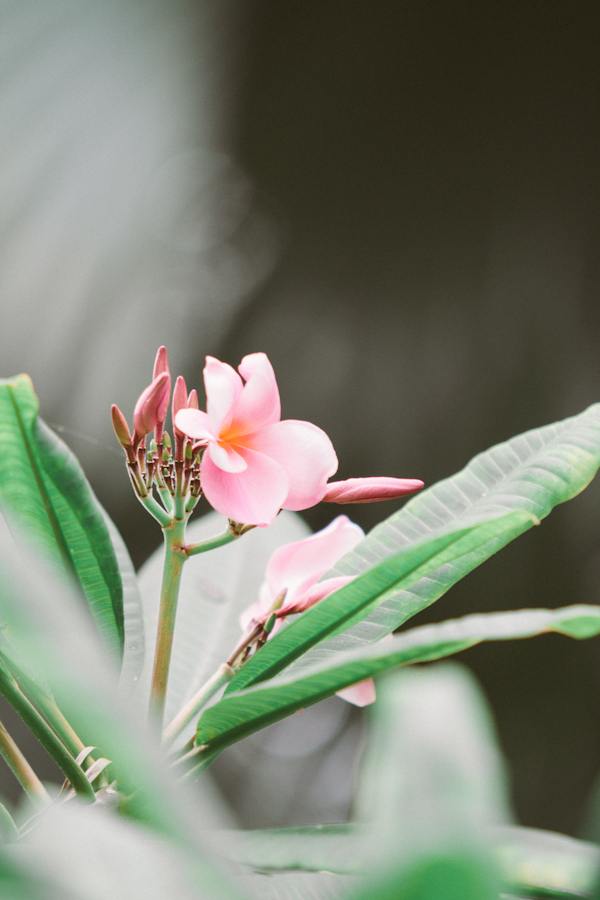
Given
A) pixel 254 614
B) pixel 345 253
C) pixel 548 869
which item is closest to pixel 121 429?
pixel 254 614

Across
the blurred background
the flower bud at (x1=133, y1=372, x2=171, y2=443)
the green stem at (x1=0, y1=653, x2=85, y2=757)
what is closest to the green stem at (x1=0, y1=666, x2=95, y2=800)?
the green stem at (x1=0, y1=653, x2=85, y2=757)

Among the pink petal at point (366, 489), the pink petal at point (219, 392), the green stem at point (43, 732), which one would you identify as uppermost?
the pink petal at point (219, 392)

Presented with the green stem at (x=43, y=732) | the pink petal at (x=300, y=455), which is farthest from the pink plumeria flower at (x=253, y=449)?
the green stem at (x=43, y=732)

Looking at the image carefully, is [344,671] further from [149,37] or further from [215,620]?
[149,37]

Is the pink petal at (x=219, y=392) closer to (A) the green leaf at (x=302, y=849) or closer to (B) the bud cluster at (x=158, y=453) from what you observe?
(B) the bud cluster at (x=158, y=453)

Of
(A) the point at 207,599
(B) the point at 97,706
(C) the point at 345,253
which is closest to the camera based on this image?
(B) the point at 97,706

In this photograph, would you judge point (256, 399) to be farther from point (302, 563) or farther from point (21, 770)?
point (21, 770)

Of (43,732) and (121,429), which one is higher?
(121,429)
